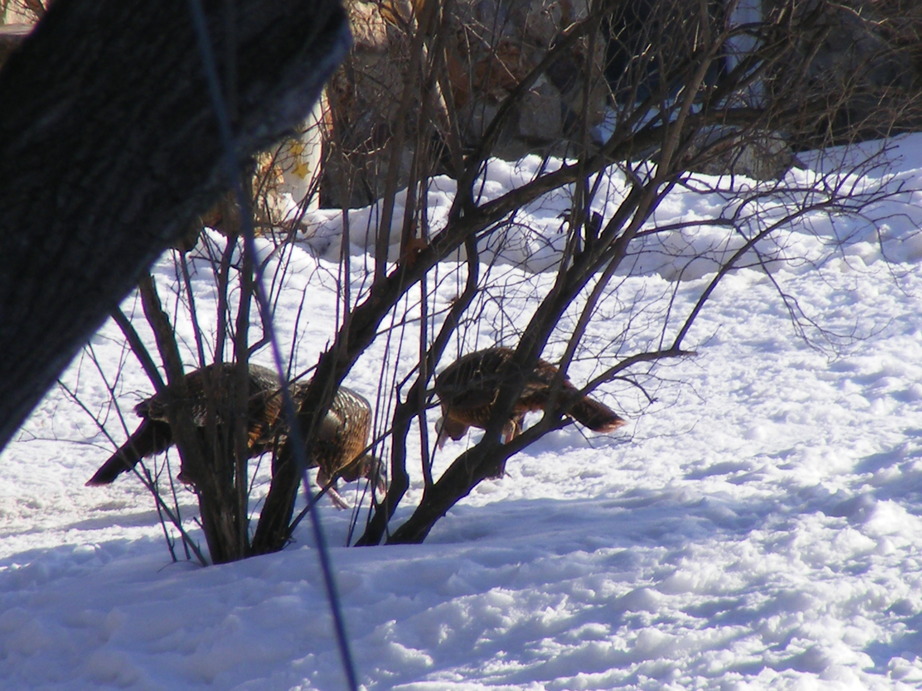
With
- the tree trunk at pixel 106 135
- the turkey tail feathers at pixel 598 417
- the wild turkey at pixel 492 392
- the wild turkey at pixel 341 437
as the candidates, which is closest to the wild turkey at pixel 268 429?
the wild turkey at pixel 341 437

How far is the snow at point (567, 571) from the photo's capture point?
116 inches

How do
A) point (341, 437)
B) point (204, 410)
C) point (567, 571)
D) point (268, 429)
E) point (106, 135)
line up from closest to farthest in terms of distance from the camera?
point (106, 135)
point (567, 571)
point (204, 410)
point (268, 429)
point (341, 437)

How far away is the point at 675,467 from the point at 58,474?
134 inches

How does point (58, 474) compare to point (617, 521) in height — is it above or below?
above

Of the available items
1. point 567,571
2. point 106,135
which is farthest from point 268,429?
point 106,135

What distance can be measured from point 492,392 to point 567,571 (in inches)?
43.2

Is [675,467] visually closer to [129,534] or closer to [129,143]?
[129,534]

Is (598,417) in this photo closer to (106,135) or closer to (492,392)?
(492,392)

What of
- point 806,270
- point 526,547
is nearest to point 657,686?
point 526,547

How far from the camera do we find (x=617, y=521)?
13.8 feet

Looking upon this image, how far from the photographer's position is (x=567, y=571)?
3492 mm

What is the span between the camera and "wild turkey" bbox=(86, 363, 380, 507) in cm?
430

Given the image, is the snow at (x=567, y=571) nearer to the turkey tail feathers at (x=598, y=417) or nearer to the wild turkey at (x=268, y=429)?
the wild turkey at (x=268, y=429)

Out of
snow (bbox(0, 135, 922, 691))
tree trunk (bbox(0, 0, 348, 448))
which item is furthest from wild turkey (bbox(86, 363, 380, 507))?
tree trunk (bbox(0, 0, 348, 448))
